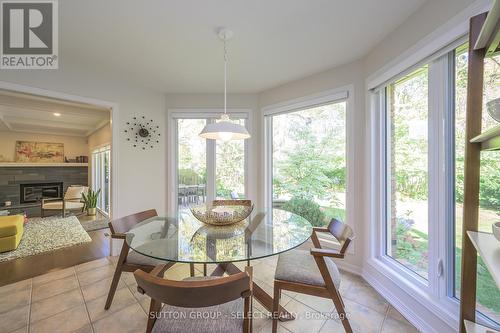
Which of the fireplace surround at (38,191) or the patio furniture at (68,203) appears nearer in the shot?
the patio furniture at (68,203)

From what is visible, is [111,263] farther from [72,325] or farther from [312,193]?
[312,193]

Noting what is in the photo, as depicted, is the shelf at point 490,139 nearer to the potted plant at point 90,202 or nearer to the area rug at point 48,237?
the area rug at point 48,237

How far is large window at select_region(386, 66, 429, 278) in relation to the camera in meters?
1.62

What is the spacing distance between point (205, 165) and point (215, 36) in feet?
6.20

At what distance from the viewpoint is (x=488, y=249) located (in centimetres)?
75

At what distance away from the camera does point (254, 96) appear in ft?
10.5

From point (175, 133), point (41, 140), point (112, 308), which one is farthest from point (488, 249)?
point (41, 140)

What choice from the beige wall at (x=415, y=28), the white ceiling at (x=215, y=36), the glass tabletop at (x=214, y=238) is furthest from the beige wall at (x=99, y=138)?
the beige wall at (x=415, y=28)

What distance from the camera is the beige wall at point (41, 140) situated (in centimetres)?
553

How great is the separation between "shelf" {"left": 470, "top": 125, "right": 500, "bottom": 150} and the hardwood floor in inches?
144

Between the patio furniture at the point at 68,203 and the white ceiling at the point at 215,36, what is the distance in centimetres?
396

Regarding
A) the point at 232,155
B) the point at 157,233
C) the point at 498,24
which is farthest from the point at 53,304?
the point at 498,24

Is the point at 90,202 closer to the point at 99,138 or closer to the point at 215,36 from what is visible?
the point at 99,138

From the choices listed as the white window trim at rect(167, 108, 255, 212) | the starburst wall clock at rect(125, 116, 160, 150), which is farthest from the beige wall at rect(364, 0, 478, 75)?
the starburst wall clock at rect(125, 116, 160, 150)
